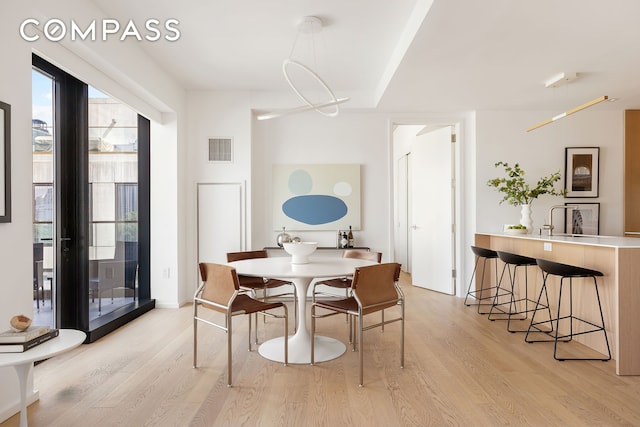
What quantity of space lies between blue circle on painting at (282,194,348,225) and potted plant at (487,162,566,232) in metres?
2.12

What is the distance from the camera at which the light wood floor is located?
220 cm

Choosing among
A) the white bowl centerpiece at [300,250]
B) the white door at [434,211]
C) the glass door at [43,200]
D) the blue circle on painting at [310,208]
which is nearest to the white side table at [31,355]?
the glass door at [43,200]

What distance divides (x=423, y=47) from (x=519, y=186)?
102 inches

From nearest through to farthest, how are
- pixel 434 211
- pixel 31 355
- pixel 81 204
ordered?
pixel 31 355, pixel 81 204, pixel 434 211

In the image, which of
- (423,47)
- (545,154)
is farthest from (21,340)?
(545,154)

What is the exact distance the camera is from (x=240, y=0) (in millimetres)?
2988

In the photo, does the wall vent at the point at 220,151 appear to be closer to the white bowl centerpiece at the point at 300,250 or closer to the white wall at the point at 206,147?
the white wall at the point at 206,147

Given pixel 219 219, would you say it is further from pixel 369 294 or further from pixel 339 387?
pixel 339 387

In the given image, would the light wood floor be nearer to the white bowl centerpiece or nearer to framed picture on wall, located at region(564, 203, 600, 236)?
the white bowl centerpiece

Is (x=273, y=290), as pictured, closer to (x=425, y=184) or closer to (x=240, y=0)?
(x=425, y=184)

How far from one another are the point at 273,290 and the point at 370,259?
197cm

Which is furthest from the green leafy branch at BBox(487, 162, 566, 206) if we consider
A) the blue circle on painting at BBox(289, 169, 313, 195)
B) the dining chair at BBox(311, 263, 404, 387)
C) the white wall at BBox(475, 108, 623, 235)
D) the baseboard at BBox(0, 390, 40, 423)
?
the baseboard at BBox(0, 390, 40, 423)

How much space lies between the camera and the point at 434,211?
5.68 metres

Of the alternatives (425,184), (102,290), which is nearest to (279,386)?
(102,290)
